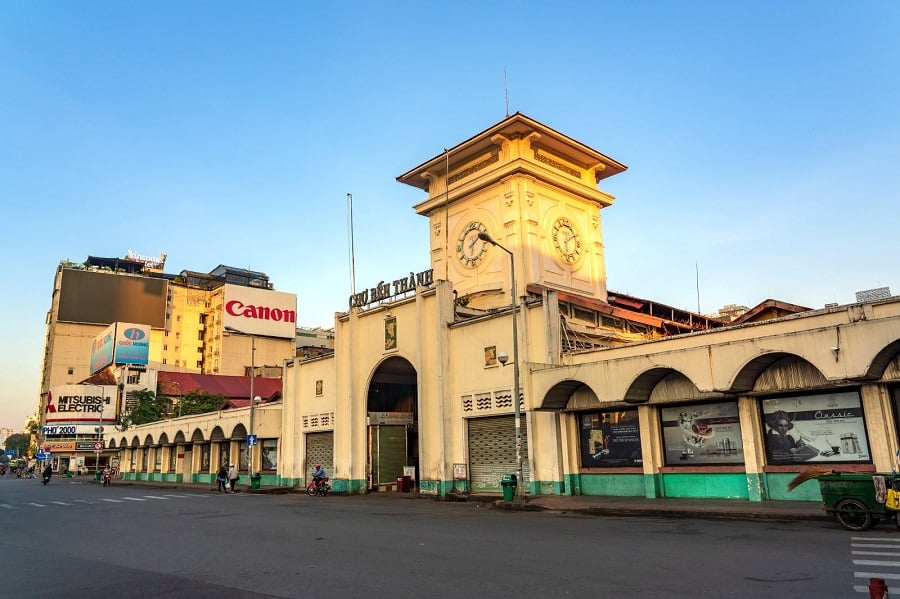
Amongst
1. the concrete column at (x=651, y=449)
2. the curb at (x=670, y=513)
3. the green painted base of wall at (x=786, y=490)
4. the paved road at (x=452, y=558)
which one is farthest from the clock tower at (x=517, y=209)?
the paved road at (x=452, y=558)

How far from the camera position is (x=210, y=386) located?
322ft

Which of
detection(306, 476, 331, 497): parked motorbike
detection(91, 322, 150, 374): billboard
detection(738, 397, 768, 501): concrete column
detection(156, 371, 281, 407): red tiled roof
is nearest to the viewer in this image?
detection(738, 397, 768, 501): concrete column

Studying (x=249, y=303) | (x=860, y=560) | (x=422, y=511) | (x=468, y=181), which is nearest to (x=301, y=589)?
(x=860, y=560)

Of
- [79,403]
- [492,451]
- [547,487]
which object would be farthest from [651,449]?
[79,403]

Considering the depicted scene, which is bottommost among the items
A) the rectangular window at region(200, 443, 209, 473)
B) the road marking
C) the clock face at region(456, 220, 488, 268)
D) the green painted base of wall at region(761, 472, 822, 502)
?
the road marking

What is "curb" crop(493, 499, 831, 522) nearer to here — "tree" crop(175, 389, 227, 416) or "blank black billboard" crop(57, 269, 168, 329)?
"tree" crop(175, 389, 227, 416)

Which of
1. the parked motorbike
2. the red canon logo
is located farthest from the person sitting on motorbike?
the red canon logo

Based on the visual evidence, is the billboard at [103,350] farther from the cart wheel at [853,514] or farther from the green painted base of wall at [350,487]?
the cart wheel at [853,514]

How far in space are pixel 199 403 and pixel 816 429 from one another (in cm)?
7550

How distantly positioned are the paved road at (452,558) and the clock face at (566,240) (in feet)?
77.5

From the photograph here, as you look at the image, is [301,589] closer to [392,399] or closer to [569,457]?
[569,457]

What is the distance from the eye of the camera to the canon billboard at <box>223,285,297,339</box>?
117863 millimetres

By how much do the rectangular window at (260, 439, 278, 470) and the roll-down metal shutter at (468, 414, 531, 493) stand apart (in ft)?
63.3

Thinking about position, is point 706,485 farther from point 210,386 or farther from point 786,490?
point 210,386
